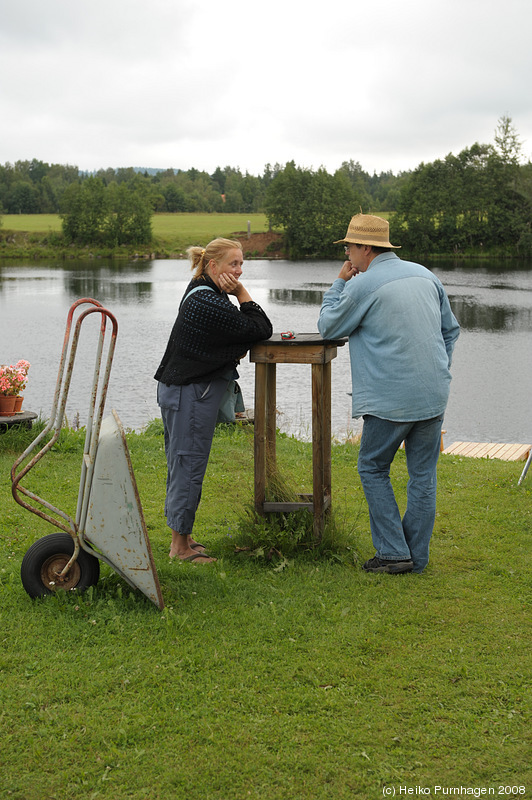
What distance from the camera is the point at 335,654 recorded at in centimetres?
351

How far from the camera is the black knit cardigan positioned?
4254 millimetres

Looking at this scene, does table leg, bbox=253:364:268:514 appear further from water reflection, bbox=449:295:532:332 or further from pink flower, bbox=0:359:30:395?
water reflection, bbox=449:295:532:332

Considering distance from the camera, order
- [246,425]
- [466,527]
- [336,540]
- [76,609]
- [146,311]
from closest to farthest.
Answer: [76,609], [336,540], [466,527], [246,425], [146,311]

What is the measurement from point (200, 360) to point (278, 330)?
76.1 ft

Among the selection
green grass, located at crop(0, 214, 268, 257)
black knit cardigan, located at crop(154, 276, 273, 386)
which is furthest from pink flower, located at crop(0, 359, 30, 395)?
green grass, located at crop(0, 214, 268, 257)

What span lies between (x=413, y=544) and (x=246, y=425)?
4555mm

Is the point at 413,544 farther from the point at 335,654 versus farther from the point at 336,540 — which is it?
the point at 335,654

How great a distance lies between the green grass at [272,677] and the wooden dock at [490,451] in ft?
14.5

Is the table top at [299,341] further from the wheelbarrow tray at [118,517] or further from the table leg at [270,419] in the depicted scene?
the wheelbarrow tray at [118,517]

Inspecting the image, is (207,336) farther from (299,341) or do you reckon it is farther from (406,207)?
(406,207)

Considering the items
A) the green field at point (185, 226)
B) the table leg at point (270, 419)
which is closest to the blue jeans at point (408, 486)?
the table leg at point (270, 419)

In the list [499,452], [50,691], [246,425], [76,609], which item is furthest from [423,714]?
[499,452]

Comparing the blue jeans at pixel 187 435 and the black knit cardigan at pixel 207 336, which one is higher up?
the black knit cardigan at pixel 207 336

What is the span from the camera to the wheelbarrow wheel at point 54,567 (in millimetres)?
3887
